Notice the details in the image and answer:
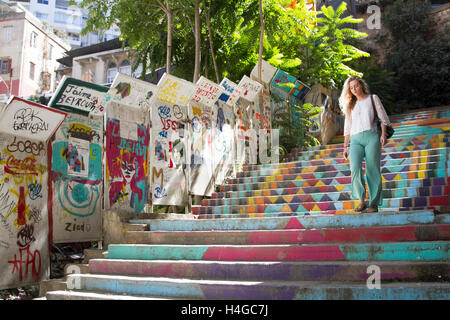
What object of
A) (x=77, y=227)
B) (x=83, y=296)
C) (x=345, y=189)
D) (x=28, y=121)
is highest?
(x=28, y=121)

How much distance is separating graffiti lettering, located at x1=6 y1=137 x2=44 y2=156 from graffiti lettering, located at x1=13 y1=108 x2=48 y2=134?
0.57 ft

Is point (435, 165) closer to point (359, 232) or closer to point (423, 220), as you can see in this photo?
point (423, 220)

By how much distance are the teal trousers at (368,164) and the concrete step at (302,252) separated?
3.91ft

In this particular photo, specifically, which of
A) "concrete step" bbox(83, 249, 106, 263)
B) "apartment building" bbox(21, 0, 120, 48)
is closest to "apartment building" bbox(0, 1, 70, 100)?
"apartment building" bbox(21, 0, 120, 48)

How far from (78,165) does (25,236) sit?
4.29 feet

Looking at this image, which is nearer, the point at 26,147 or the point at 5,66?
the point at 26,147

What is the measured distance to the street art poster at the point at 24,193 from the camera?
5199 mm

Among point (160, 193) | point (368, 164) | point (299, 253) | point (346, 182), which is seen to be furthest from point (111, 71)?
point (299, 253)

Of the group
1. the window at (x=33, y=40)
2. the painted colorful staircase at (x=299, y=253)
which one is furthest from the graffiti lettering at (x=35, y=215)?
the window at (x=33, y=40)

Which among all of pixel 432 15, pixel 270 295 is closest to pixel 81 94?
pixel 270 295

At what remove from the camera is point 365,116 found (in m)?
5.46

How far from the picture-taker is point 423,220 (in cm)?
465

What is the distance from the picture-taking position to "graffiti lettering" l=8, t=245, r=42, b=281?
17.1 feet

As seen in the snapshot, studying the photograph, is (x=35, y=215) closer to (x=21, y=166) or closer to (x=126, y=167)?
(x=21, y=166)
